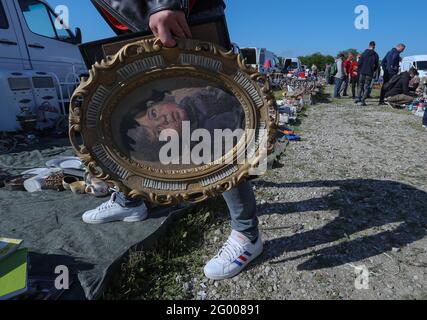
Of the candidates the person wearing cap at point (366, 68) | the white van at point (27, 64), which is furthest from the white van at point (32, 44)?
the person wearing cap at point (366, 68)

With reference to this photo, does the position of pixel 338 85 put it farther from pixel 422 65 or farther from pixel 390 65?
pixel 422 65

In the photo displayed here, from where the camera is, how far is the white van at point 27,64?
496cm

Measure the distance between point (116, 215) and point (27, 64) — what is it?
188 inches

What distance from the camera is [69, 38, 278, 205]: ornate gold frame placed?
132 cm

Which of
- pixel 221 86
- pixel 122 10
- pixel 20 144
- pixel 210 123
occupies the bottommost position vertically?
pixel 20 144

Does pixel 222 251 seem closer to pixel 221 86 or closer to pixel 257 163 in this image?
pixel 257 163

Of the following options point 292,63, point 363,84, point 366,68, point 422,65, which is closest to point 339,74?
point 363,84

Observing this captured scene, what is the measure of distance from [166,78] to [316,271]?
1392 millimetres

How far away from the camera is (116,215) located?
226 centimetres

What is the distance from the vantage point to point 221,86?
141 cm

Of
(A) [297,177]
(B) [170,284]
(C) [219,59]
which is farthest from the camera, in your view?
(A) [297,177]

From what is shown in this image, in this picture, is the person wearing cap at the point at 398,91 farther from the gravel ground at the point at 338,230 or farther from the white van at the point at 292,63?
the white van at the point at 292,63

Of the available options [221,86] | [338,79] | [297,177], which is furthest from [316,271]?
[338,79]

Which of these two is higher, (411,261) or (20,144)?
(20,144)
